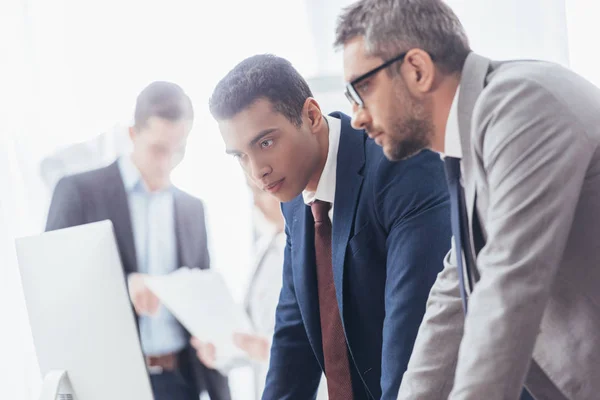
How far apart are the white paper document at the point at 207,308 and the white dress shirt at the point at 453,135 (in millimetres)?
1278

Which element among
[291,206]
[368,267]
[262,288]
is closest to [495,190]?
[368,267]

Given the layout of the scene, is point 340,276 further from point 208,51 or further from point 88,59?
point 88,59

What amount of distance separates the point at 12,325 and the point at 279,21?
1396mm

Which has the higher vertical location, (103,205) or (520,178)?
(520,178)

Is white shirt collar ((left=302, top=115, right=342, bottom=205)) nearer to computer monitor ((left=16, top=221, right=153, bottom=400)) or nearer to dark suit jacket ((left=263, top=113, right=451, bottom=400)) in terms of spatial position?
dark suit jacket ((left=263, top=113, right=451, bottom=400))

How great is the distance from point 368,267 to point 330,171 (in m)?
0.24

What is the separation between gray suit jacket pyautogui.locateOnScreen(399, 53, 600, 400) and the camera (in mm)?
910

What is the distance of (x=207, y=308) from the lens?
7.55 ft

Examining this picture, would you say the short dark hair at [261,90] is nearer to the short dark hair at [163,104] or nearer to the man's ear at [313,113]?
the man's ear at [313,113]

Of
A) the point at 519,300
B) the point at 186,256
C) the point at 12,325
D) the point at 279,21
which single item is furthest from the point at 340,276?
the point at 12,325

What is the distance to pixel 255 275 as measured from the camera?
7.68 feet

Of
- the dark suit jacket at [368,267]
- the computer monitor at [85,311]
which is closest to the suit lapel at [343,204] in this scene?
the dark suit jacket at [368,267]

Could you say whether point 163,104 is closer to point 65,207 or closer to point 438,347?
point 65,207

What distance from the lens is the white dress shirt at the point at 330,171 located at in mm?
1672
